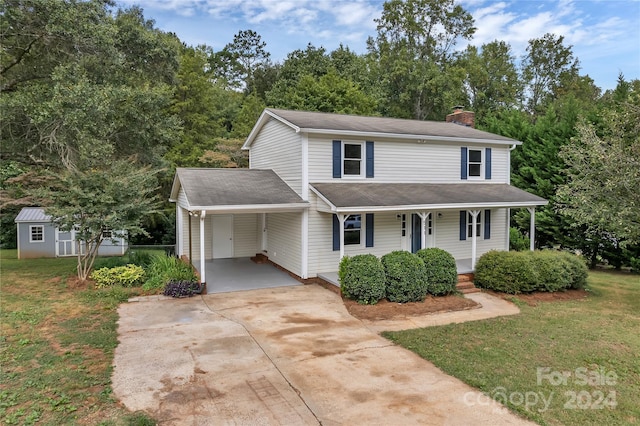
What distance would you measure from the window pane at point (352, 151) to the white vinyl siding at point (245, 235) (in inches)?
203

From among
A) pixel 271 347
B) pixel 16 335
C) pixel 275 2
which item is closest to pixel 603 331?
pixel 271 347

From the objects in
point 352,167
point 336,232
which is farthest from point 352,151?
point 336,232

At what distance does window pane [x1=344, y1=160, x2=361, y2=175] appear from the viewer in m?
13.3

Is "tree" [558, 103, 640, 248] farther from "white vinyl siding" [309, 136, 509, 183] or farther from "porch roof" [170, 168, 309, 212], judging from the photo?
"porch roof" [170, 168, 309, 212]

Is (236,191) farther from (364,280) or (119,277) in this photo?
(364,280)

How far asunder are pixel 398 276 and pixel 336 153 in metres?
4.73

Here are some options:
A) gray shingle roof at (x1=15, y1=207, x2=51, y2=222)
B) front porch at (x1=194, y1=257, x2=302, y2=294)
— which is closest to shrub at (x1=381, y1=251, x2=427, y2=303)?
front porch at (x1=194, y1=257, x2=302, y2=294)

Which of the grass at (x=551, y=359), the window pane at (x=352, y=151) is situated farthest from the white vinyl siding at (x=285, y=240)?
the grass at (x=551, y=359)

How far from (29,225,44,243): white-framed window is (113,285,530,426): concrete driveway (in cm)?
1323

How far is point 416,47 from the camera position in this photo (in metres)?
35.8

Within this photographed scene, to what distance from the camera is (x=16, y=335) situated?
7.66m

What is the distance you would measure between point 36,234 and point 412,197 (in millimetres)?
17861

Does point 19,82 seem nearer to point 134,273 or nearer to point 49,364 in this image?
point 134,273

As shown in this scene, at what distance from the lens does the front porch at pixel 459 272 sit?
11.8m
